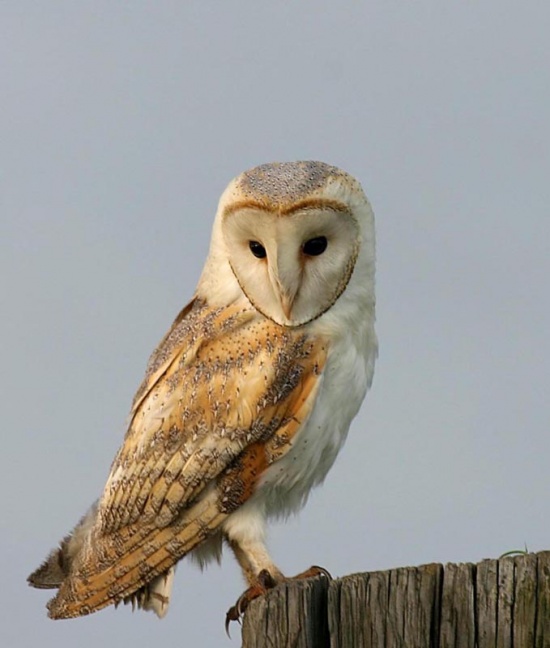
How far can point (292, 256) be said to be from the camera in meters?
6.64

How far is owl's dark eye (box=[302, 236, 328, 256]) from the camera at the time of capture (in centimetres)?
678

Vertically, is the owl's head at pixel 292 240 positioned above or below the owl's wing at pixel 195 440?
above

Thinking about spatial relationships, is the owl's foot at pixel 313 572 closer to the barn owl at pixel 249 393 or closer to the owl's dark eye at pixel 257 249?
the barn owl at pixel 249 393

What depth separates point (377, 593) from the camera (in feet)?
13.3

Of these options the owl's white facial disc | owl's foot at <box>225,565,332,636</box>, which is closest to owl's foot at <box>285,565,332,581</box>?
owl's foot at <box>225,565,332,636</box>

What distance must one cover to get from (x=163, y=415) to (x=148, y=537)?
64 cm

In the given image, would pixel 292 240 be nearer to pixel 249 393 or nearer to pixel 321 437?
pixel 249 393

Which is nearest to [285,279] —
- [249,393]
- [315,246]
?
[315,246]

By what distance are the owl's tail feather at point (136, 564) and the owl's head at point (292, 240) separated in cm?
108

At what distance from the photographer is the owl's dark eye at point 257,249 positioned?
6.86 m

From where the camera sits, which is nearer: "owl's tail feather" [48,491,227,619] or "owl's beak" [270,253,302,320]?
"owl's beak" [270,253,302,320]

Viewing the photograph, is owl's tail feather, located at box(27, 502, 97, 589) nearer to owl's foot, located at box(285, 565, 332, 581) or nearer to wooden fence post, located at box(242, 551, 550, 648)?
owl's foot, located at box(285, 565, 332, 581)

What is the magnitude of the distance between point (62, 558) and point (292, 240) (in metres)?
2.44

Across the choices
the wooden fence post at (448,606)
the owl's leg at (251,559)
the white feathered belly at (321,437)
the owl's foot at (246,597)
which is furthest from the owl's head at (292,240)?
the wooden fence post at (448,606)
